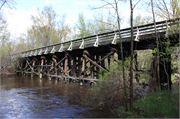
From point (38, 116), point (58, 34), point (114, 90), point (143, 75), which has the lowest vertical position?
point (38, 116)

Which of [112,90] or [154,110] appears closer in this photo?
[154,110]

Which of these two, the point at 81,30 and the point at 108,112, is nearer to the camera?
the point at 108,112

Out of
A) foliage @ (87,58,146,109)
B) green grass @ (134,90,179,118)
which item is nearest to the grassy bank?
green grass @ (134,90,179,118)

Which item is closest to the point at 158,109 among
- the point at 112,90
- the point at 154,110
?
the point at 154,110

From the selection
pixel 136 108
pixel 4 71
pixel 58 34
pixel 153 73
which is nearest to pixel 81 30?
pixel 58 34

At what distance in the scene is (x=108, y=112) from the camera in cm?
464

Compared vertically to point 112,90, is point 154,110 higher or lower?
lower

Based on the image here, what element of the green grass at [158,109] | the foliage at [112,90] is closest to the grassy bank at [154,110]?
the green grass at [158,109]

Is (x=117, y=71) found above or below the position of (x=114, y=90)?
above

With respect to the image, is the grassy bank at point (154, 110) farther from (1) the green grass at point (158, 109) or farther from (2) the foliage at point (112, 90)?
(2) the foliage at point (112, 90)

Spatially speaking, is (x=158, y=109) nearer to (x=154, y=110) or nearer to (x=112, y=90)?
(x=154, y=110)

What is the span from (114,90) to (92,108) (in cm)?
111

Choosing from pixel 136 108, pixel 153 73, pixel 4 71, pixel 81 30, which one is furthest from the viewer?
pixel 81 30

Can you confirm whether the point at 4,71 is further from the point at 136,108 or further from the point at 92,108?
the point at 136,108
